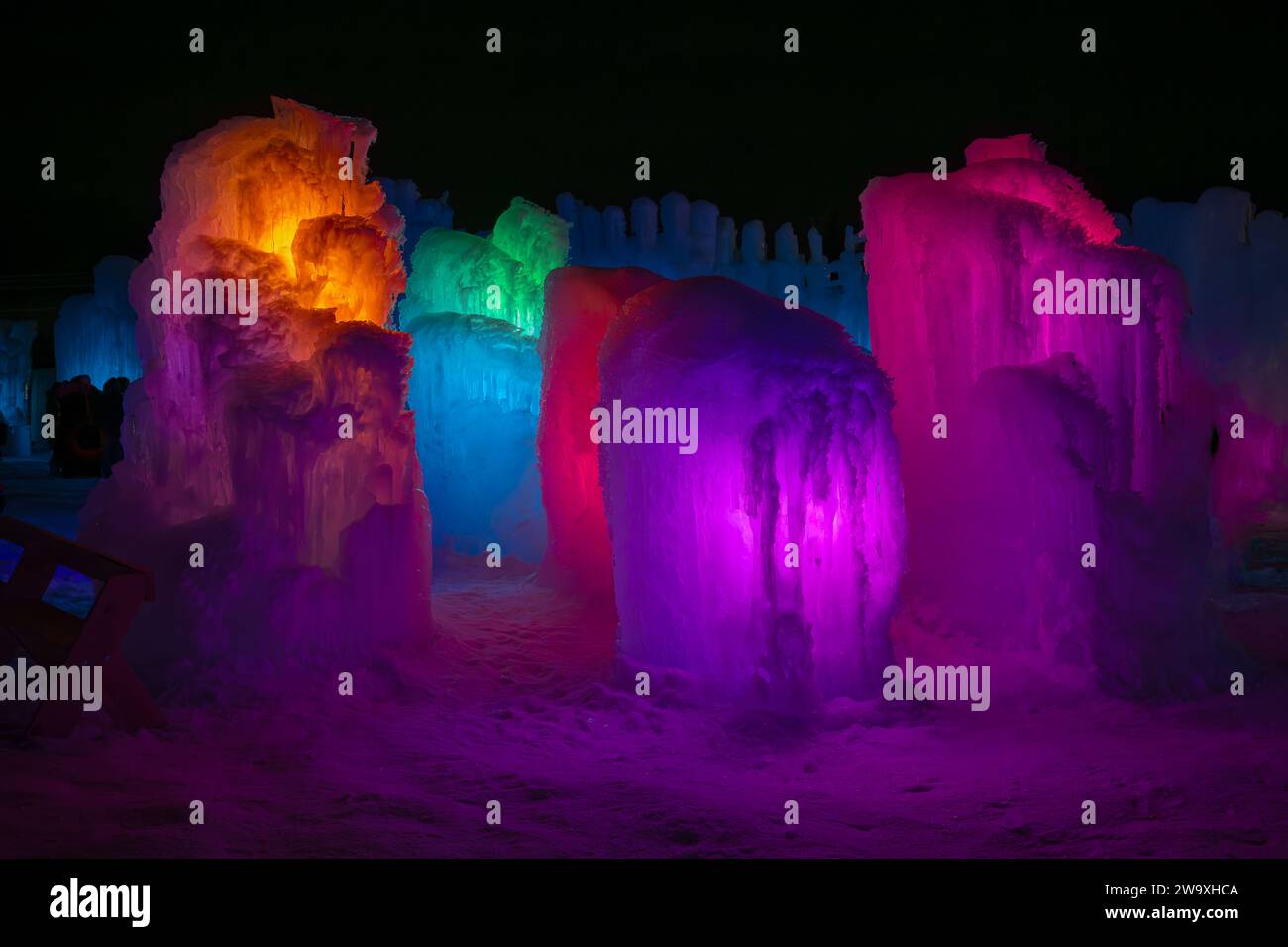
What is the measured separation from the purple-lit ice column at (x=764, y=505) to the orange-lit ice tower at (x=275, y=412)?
2.42 meters

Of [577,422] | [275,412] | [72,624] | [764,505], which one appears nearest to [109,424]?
[577,422]

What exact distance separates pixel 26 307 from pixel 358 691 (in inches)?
1187

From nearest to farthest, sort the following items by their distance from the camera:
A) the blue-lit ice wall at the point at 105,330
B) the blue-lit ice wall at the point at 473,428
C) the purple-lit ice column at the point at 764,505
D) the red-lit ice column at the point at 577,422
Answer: the purple-lit ice column at the point at 764,505 → the red-lit ice column at the point at 577,422 → the blue-lit ice wall at the point at 473,428 → the blue-lit ice wall at the point at 105,330

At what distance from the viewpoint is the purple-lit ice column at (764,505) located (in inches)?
363

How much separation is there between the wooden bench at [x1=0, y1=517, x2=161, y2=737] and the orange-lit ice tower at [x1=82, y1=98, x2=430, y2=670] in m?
1.34

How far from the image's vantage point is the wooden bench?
762cm

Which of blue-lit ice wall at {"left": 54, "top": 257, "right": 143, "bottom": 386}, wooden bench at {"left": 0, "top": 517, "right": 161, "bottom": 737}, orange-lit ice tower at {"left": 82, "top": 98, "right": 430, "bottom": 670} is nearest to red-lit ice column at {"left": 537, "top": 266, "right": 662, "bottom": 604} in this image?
orange-lit ice tower at {"left": 82, "top": 98, "right": 430, "bottom": 670}

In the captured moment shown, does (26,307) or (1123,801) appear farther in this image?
(26,307)

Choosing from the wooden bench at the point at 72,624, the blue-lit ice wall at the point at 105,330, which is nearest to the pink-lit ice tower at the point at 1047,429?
the wooden bench at the point at 72,624

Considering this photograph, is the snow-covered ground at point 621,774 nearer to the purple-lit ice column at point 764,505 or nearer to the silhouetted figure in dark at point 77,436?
the purple-lit ice column at point 764,505

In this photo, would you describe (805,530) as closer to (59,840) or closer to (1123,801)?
(1123,801)

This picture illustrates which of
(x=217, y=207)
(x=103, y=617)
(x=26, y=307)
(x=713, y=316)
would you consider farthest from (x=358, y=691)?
(x=26, y=307)

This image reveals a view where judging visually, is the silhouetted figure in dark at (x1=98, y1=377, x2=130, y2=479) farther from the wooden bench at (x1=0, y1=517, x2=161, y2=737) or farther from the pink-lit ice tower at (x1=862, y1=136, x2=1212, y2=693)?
the pink-lit ice tower at (x1=862, y1=136, x2=1212, y2=693)

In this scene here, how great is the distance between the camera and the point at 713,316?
9.89m
